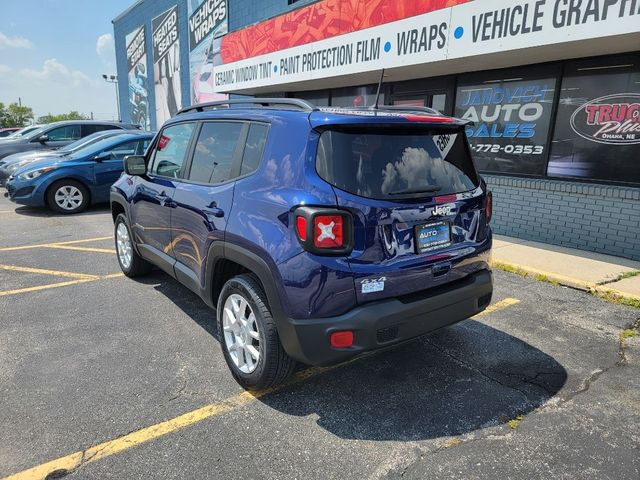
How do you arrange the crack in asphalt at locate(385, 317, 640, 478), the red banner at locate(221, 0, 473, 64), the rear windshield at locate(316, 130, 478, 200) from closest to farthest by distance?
the crack in asphalt at locate(385, 317, 640, 478), the rear windshield at locate(316, 130, 478, 200), the red banner at locate(221, 0, 473, 64)

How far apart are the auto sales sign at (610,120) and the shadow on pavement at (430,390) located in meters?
4.19

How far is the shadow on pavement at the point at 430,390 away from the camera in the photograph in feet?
8.84

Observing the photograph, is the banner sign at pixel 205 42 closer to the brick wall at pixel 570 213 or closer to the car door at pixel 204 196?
the brick wall at pixel 570 213

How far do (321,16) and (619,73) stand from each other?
19.3ft

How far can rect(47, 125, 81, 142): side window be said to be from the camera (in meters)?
12.8

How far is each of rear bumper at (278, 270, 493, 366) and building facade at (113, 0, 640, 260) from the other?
4.54m

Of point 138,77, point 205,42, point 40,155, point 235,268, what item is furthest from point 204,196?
point 138,77

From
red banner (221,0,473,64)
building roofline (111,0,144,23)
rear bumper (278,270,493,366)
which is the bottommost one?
rear bumper (278,270,493,366)

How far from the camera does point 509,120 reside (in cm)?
763

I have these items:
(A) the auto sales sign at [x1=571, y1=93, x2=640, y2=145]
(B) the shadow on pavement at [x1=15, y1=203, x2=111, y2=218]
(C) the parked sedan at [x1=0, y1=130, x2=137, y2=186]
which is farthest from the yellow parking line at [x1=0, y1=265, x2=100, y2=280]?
(A) the auto sales sign at [x1=571, y1=93, x2=640, y2=145]

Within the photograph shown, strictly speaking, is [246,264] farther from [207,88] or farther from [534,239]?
[207,88]

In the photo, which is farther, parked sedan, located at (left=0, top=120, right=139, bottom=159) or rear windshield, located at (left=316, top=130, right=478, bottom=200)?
parked sedan, located at (left=0, top=120, right=139, bottom=159)

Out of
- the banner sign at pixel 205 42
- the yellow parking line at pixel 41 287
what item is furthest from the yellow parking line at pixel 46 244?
the banner sign at pixel 205 42

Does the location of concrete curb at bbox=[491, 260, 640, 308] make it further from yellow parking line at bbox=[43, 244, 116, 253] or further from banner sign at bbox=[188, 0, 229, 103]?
banner sign at bbox=[188, 0, 229, 103]
